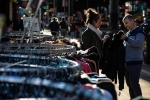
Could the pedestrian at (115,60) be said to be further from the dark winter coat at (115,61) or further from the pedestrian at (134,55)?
the pedestrian at (134,55)

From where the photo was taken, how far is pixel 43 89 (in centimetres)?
250

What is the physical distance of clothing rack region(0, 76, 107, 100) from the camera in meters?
2.23

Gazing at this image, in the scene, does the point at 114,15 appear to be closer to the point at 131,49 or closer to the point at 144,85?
the point at 144,85

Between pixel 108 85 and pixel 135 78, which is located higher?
pixel 108 85

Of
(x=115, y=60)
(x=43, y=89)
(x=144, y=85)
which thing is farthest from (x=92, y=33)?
(x=43, y=89)

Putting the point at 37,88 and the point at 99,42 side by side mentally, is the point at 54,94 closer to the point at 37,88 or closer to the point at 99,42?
the point at 37,88

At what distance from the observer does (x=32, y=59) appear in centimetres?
410

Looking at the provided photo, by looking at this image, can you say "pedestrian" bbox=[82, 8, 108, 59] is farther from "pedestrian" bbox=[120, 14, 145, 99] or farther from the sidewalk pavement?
the sidewalk pavement

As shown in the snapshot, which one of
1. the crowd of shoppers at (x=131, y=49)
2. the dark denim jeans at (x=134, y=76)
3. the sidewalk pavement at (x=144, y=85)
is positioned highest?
the crowd of shoppers at (x=131, y=49)

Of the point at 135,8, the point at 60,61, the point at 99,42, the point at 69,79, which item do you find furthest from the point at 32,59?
the point at 135,8

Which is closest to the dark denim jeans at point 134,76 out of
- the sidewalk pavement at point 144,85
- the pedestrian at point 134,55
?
the pedestrian at point 134,55

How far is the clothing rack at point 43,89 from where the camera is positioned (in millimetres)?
2229

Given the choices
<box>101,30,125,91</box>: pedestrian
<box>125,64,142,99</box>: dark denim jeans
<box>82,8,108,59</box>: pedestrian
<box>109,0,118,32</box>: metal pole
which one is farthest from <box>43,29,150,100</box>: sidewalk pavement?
<box>109,0,118,32</box>: metal pole

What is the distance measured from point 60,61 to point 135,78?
2690mm
